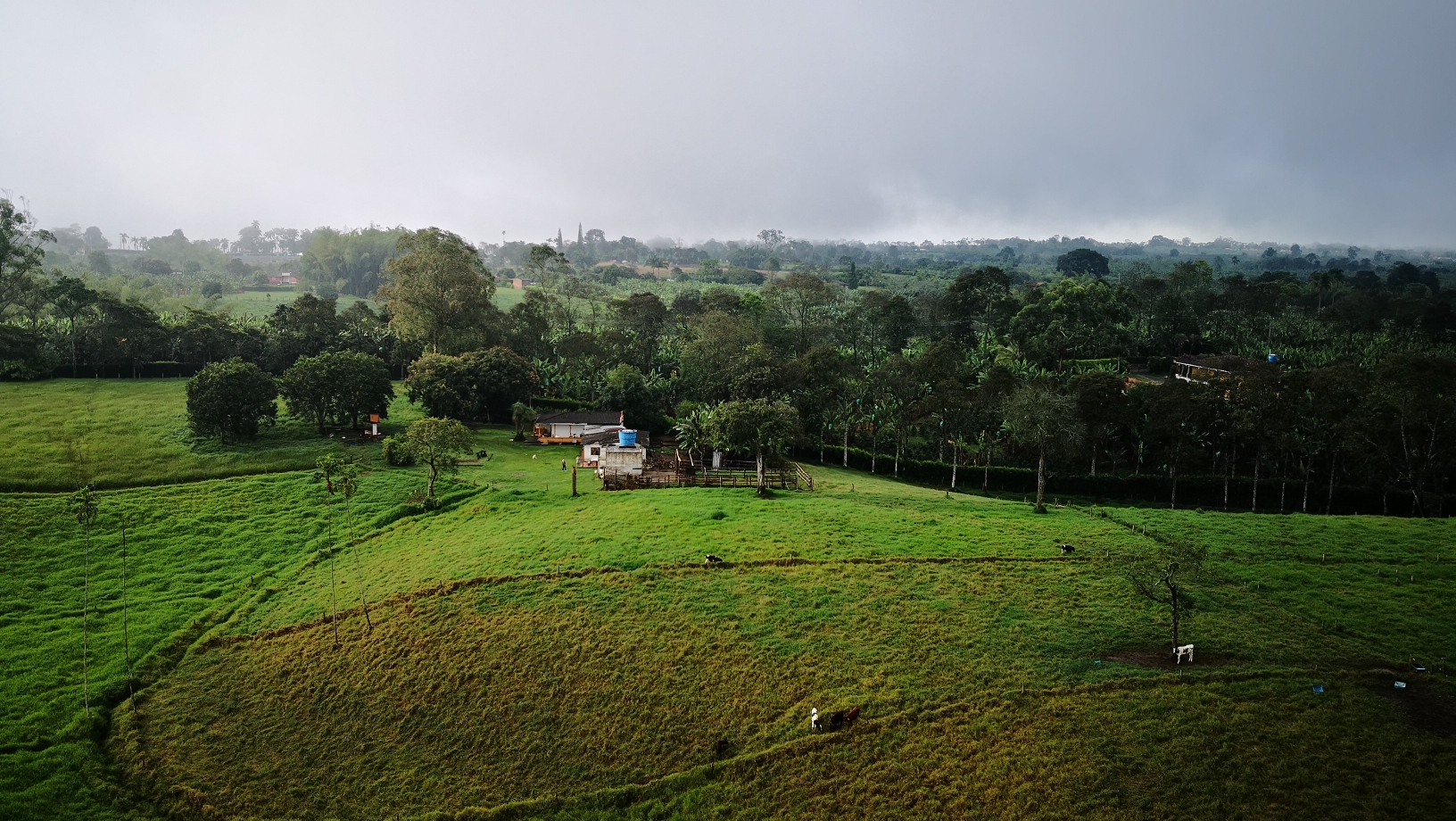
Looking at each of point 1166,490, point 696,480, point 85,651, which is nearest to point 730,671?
point 85,651

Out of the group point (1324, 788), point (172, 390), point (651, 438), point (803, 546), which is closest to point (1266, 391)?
point (803, 546)

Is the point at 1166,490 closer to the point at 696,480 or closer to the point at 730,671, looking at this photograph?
the point at 696,480

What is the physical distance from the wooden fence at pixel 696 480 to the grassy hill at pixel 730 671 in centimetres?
598

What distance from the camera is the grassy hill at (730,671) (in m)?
18.4

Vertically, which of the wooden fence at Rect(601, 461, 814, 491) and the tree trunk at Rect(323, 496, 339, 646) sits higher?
the wooden fence at Rect(601, 461, 814, 491)

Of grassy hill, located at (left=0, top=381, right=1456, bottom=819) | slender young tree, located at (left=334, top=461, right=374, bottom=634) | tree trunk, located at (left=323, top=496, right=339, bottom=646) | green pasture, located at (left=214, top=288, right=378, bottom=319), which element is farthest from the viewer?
green pasture, located at (left=214, top=288, right=378, bottom=319)

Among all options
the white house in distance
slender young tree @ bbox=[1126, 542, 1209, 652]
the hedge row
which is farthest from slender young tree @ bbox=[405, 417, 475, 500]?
slender young tree @ bbox=[1126, 542, 1209, 652]

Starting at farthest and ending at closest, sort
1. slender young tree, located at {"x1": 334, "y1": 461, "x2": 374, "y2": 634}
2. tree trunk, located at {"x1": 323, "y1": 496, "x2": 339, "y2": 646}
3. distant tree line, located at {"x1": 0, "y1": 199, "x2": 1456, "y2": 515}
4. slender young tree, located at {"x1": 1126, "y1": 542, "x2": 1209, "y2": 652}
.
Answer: distant tree line, located at {"x1": 0, "y1": 199, "x2": 1456, "y2": 515} < slender young tree, located at {"x1": 334, "y1": 461, "x2": 374, "y2": 634} < tree trunk, located at {"x1": 323, "y1": 496, "x2": 339, "y2": 646} < slender young tree, located at {"x1": 1126, "y1": 542, "x2": 1209, "y2": 652}

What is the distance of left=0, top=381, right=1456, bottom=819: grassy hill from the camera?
18422mm

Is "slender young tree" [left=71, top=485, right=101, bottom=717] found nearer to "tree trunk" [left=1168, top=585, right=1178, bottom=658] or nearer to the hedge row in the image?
"tree trunk" [left=1168, top=585, right=1178, bottom=658]

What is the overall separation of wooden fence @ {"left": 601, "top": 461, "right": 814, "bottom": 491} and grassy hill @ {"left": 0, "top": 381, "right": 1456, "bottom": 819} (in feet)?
19.6

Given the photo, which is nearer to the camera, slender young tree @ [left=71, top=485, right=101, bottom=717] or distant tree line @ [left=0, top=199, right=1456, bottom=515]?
slender young tree @ [left=71, top=485, right=101, bottom=717]

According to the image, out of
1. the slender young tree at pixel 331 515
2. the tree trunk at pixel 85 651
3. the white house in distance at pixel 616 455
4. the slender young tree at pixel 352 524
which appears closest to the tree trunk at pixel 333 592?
the slender young tree at pixel 331 515

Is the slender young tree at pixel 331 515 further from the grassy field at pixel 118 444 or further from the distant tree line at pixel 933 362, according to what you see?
the distant tree line at pixel 933 362
